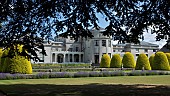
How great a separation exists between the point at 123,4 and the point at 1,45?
18.1 feet

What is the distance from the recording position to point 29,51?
12148mm

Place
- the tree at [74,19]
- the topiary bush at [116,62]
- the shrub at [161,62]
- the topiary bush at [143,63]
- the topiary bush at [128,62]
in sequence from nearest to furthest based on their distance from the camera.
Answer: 1. the tree at [74,19]
2. the shrub at [161,62]
3. the topiary bush at [143,63]
4. the topiary bush at [128,62]
5. the topiary bush at [116,62]

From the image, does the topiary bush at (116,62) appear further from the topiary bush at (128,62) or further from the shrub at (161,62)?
the shrub at (161,62)

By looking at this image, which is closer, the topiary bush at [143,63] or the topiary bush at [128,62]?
the topiary bush at [143,63]

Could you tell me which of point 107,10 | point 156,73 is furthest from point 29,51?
point 156,73

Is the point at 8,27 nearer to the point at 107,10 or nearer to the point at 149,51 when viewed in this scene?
the point at 107,10

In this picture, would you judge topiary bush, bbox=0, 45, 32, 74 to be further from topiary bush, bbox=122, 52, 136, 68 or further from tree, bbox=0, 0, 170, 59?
topiary bush, bbox=122, 52, 136, 68

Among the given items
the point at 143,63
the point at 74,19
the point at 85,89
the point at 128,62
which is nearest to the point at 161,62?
the point at 143,63

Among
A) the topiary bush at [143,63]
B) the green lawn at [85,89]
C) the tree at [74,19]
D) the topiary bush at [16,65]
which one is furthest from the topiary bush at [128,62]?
the tree at [74,19]

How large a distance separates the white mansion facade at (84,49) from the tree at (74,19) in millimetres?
54391

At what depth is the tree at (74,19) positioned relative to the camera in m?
11.3

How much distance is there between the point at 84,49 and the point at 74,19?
2548 inches

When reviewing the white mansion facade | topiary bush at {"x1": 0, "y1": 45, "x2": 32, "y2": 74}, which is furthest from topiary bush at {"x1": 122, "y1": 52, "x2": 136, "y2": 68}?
topiary bush at {"x1": 0, "y1": 45, "x2": 32, "y2": 74}

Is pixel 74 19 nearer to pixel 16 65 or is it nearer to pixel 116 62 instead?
pixel 16 65
